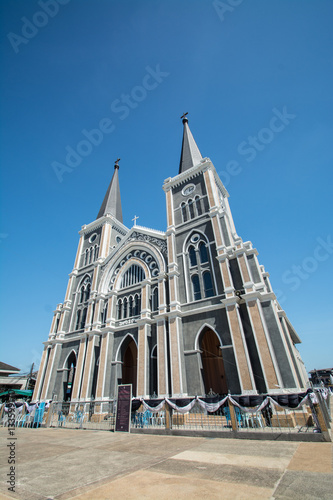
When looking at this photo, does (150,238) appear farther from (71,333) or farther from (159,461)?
(159,461)

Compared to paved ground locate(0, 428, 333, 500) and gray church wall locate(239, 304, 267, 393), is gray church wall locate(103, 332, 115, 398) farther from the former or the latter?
paved ground locate(0, 428, 333, 500)

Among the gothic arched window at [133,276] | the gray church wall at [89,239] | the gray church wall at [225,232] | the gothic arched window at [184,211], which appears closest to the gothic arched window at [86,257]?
the gray church wall at [89,239]

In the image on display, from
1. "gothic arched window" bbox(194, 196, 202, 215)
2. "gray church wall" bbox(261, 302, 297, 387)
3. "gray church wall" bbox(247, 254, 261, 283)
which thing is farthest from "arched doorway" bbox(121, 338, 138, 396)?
"gothic arched window" bbox(194, 196, 202, 215)

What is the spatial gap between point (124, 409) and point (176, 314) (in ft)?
25.0

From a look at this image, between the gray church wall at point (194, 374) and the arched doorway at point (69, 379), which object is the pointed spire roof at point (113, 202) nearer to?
the arched doorway at point (69, 379)

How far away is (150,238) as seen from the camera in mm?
25594

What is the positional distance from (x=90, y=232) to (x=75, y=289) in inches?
324

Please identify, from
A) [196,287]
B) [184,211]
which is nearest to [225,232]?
[196,287]

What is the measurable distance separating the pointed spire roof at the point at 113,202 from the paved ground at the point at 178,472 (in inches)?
1136

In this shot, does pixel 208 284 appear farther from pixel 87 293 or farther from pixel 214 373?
pixel 87 293

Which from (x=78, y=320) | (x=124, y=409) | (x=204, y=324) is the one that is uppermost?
(x=78, y=320)

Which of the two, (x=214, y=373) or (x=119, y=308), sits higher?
(x=119, y=308)

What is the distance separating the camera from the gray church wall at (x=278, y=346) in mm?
14031

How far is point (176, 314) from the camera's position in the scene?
60.9 feet
